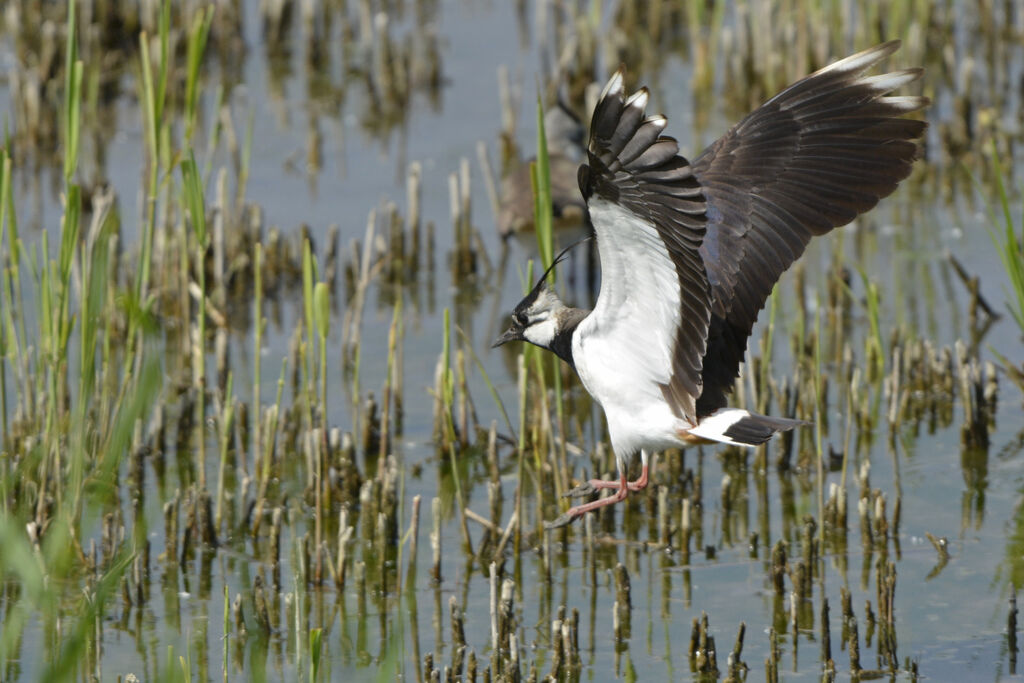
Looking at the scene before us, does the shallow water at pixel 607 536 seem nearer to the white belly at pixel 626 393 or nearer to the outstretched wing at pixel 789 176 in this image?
the white belly at pixel 626 393

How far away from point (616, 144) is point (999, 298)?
4337 mm

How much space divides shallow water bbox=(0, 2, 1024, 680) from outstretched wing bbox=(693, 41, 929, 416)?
819 millimetres

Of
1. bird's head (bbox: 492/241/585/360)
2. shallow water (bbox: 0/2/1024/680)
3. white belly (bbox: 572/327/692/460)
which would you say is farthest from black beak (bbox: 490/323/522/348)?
shallow water (bbox: 0/2/1024/680)

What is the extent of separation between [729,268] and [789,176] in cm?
34

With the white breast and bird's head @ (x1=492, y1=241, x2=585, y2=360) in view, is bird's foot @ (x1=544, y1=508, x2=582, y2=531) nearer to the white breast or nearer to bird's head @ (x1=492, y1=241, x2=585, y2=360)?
the white breast

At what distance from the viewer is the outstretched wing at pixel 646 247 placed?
11.7 ft

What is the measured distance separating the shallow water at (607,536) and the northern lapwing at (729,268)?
53 cm

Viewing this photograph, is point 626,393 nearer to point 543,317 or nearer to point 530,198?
point 543,317

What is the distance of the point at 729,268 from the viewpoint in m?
4.54

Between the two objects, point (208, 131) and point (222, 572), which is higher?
point (208, 131)

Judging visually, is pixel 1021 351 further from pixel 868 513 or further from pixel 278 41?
pixel 278 41

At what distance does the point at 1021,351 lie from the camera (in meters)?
6.78

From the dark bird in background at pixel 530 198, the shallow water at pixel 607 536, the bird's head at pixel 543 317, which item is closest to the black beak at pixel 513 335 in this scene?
the bird's head at pixel 543 317

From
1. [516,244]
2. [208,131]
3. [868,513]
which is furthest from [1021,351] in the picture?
[208,131]
